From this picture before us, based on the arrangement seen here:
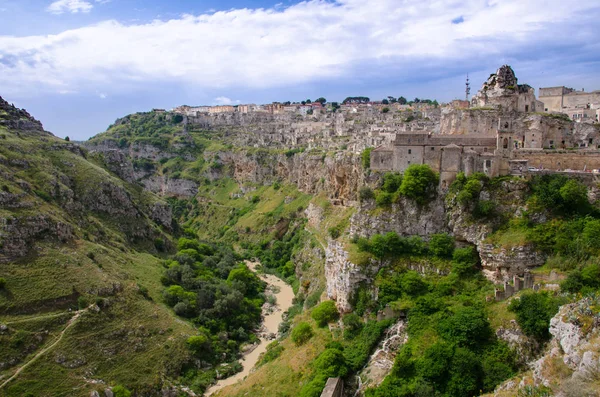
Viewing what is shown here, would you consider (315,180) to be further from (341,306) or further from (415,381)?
(415,381)

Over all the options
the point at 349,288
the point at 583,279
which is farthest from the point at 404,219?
the point at 583,279

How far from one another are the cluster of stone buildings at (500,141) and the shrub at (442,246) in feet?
15.5

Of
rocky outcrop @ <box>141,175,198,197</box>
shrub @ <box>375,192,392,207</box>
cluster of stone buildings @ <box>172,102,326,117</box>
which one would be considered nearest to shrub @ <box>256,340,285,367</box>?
shrub @ <box>375,192,392,207</box>

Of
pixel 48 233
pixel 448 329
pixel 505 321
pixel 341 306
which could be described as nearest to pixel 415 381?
pixel 448 329

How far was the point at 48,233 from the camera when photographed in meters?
44.8

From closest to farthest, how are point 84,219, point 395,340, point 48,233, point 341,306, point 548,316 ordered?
point 548,316, point 395,340, point 341,306, point 48,233, point 84,219

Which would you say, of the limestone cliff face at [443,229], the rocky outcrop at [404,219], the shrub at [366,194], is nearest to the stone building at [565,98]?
the limestone cliff face at [443,229]

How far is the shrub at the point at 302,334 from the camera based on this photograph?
3734cm

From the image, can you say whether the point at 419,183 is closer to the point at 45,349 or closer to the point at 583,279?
the point at 583,279

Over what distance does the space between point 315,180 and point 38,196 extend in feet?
132

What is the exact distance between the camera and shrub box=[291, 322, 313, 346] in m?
37.3

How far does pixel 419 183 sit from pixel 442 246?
5461mm

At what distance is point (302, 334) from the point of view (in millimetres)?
37406

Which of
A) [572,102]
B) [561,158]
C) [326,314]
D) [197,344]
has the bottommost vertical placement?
[197,344]
